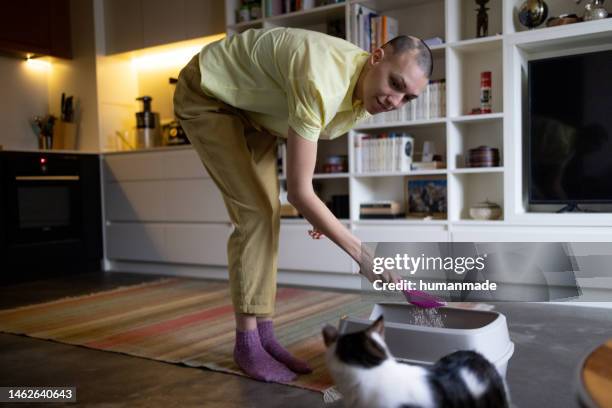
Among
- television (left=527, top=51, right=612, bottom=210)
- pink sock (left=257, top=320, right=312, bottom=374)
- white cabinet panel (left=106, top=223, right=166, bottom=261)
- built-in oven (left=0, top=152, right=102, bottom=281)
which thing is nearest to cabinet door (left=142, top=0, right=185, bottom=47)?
built-in oven (left=0, top=152, right=102, bottom=281)

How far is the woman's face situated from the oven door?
303cm

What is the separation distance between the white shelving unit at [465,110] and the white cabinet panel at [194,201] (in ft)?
1.90

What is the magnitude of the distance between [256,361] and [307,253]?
1636 mm

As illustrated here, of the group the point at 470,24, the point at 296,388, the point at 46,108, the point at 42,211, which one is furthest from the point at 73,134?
the point at 296,388

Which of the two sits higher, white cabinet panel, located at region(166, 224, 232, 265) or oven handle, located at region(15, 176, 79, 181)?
oven handle, located at region(15, 176, 79, 181)

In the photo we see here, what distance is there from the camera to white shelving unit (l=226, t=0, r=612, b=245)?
8.57 feet

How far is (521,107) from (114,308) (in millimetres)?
2235

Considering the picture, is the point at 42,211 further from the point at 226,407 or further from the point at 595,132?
the point at 595,132

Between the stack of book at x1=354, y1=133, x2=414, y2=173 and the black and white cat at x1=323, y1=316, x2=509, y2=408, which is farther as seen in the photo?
the stack of book at x1=354, y1=133, x2=414, y2=173

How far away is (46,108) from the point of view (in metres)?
4.53

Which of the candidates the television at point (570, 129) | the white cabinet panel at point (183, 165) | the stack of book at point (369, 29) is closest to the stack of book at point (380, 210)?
the television at point (570, 129)

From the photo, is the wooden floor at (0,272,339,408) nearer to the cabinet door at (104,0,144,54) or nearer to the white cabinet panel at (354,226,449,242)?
the white cabinet panel at (354,226,449,242)

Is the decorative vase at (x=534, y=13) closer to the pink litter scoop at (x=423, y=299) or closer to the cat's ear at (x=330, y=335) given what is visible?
the pink litter scoop at (x=423, y=299)

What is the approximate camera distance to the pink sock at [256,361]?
5.14 feet
